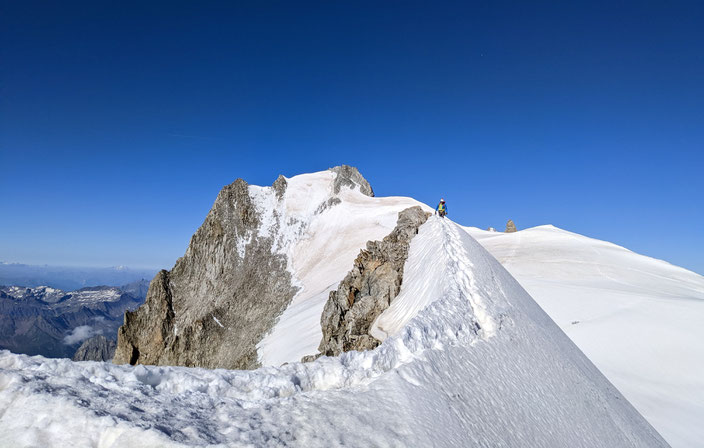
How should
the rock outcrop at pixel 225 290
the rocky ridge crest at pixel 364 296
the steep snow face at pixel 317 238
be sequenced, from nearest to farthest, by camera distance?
the rocky ridge crest at pixel 364 296, the steep snow face at pixel 317 238, the rock outcrop at pixel 225 290

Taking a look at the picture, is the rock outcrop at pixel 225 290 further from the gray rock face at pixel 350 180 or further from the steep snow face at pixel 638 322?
the steep snow face at pixel 638 322

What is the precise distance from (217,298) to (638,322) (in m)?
38.1

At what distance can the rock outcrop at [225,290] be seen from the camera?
35.5m

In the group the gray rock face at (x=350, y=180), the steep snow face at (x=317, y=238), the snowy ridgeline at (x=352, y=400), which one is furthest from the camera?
the gray rock face at (x=350, y=180)

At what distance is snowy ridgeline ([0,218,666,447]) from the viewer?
2828mm

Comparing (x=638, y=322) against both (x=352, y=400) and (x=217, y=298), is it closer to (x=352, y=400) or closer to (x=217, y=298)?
(x=352, y=400)

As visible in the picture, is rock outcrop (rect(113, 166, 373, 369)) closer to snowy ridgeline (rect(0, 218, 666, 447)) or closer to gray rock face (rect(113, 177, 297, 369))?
gray rock face (rect(113, 177, 297, 369))

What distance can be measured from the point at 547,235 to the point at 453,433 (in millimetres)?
36032

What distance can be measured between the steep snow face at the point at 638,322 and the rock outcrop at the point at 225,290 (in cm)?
2125

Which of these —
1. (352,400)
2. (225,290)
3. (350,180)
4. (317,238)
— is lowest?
(225,290)

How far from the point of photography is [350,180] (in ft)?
186

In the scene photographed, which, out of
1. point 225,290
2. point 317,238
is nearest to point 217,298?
point 225,290

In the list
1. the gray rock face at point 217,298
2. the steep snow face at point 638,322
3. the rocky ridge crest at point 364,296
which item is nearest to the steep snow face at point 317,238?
the gray rock face at point 217,298

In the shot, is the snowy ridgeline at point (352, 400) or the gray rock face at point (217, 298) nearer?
the snowy ridgeline at point (352, 400)
